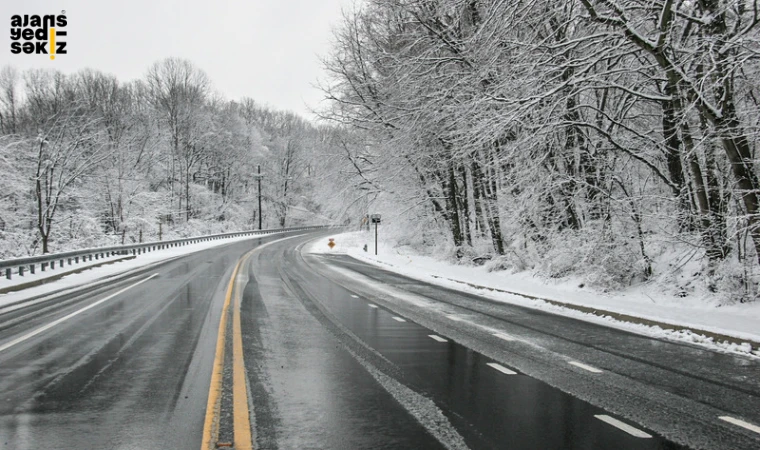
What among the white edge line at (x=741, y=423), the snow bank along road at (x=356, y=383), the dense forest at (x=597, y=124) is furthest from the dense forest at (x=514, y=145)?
the white edge line at (x=741, y=423)

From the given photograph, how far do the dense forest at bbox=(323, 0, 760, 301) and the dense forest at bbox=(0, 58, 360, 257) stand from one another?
14063mm

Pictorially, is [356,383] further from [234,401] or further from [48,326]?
[48,326]

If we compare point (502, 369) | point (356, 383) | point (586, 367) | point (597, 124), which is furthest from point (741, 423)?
point (597, 124)

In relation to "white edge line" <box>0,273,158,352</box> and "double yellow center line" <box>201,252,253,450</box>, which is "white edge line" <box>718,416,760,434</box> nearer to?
"double yellow center line" <box>201,252,253,450</box>

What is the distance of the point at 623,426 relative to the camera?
4.62 meters

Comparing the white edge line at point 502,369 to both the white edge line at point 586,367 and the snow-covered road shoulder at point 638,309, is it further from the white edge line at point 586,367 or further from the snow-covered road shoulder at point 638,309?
the snow-covered road shoulder at point 638,309

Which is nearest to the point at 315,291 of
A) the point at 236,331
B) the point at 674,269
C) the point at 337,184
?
the point at 236,331

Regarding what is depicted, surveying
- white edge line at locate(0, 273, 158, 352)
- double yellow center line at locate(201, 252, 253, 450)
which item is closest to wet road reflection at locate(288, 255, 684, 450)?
double yellow center line at locate(201, 252, 253, 450)

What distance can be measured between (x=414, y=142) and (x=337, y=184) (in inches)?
552

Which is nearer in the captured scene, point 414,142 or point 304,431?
point 304,431

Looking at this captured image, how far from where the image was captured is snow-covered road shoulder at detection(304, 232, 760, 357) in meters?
8.60

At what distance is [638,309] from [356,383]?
25.7 ft

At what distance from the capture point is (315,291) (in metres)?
15.1

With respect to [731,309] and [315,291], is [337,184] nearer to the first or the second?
[315,291]
